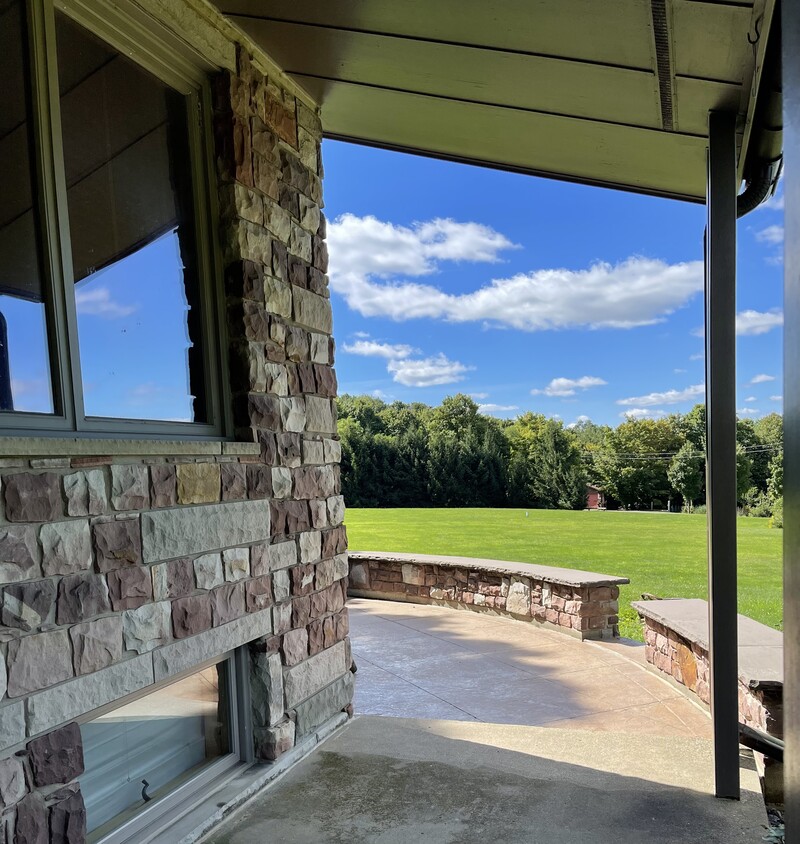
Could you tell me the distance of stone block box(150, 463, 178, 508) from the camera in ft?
6.36

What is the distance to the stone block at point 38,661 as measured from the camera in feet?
4.91

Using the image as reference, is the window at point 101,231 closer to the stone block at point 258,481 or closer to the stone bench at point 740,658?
the stone block at point 258,481

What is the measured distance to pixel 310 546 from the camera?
2.82 metres

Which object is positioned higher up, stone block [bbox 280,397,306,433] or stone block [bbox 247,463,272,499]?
stone block [bbox 280,397,306,433]

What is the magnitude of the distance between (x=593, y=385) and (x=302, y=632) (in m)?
57.7

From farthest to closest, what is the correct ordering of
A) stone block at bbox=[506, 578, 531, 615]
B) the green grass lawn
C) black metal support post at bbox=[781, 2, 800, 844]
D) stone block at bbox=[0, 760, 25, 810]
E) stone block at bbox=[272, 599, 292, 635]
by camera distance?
the green grass lawn < stone block at bbox=[506, 578, 531, 615] < stone block at bbox=[272, 599, 292, 635] < stone block at bbox=[0, 760, 25, 810] < black metal support post at bbox=[781, 2, 800, 844]

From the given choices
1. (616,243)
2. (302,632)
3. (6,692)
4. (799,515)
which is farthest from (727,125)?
(616,243)

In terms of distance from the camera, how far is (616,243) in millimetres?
65062

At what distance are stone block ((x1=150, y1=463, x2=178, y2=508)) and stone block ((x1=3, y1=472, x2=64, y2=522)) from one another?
12.9 inches

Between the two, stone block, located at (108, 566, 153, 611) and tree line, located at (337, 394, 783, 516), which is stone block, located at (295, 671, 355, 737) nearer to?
stone block, located at (108, 566, 153, 611)

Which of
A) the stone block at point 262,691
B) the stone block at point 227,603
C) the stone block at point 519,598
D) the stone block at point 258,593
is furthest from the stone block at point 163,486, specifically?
the stone block at point 519,598

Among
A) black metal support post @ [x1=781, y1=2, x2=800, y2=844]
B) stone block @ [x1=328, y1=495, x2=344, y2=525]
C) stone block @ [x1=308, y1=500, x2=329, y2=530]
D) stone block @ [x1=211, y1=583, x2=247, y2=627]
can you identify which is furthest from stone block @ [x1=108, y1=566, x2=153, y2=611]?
black metal support post @ [x1=781, y1=2, x2=800, y2=844]

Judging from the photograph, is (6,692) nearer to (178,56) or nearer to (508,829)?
(508,829)

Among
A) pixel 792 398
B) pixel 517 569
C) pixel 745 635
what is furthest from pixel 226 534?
pixel 517 569
